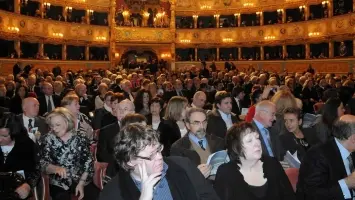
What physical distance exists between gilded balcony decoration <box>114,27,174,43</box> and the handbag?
3673 cm

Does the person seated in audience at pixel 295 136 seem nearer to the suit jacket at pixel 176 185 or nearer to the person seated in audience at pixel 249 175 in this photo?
the person seated in audience at pixel 249 175

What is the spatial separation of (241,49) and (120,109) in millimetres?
35120

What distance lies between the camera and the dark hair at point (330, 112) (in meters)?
6.68

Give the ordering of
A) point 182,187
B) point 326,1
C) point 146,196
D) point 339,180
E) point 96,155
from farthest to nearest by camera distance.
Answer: point 326,1
point 96,155
point 339,180
point 182,187
point 146,196

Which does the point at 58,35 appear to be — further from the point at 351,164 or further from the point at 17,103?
the point at 351,164

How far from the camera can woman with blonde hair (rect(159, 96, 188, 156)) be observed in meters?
7.33

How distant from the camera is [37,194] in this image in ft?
18.9

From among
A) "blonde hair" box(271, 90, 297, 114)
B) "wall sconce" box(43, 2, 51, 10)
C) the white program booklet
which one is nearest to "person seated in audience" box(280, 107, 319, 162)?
"blonde hair" box(271, 90, 297, 114)

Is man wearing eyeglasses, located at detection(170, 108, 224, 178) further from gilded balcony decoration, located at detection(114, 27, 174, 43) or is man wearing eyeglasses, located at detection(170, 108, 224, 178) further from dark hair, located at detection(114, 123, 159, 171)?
gilded balcony decoration, located at detection(114, 27, 174, 43)

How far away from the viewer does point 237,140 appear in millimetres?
4180

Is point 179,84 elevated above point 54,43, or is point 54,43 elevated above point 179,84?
point 54,43

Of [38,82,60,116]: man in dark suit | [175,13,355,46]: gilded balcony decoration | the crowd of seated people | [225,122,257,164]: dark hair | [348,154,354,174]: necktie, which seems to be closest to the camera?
the crowd of seated people

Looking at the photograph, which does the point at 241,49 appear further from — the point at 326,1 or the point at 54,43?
the point at 54,43

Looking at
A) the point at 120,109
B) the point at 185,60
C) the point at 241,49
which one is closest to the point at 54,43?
the point at 185,60
